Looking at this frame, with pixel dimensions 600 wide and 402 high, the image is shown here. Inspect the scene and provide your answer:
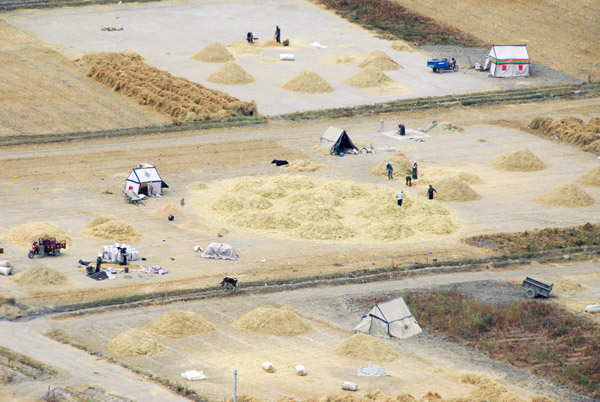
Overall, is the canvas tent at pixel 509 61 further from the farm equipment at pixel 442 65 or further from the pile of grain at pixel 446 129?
the pile of grain at pixel 446 129

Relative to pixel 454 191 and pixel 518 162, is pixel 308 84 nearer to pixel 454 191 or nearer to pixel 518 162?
pixel 518 162

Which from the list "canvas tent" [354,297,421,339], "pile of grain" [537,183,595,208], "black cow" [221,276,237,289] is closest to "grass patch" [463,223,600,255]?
"pile of grain" [537,183,595,208]

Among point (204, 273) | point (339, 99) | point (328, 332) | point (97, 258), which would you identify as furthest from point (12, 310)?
point (339, 99)

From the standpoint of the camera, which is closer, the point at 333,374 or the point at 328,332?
the point at 333,374

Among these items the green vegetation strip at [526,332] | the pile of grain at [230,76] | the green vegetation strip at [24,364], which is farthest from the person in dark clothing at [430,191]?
the green vegetation strip at [24,364]

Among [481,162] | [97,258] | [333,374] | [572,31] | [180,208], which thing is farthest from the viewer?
[572,31]

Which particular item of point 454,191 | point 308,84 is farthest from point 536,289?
point 308,84

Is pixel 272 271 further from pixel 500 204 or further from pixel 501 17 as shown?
pixel 501 17
